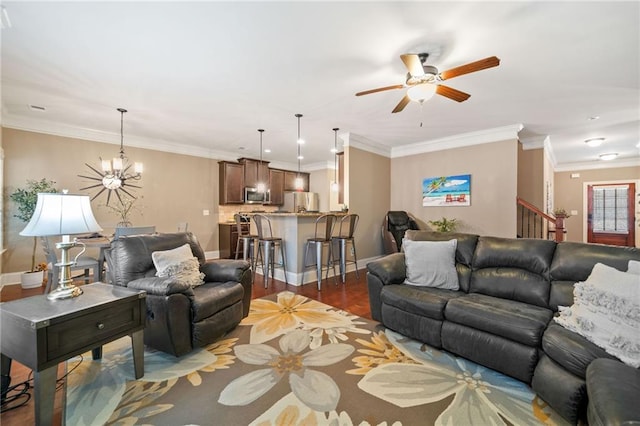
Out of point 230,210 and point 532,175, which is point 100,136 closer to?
point 230,210

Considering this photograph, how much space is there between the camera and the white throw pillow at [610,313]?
1.51 m

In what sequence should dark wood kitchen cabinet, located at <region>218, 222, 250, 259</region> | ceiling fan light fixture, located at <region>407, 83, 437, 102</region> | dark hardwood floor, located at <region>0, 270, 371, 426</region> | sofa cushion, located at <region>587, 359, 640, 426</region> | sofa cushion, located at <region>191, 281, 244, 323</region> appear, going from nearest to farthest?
1. sofa cushion, located at <region>587, 359, 640, 426</region>
2. sofa cushion, located at <region>191, 281, 244, 323</region>
3. ceiling fan light fixture, located at <region>407, 83, 437, 102</region>
4. dark hardwood floor, located at <region>0, 270, 371, 426</region>
5. dark wood kitchen cabinet, located at <region>218, 222, 250, 259</region>

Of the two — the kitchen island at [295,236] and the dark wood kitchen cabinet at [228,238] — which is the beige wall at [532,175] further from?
the dark wood kitchen cabinet at [228,238]

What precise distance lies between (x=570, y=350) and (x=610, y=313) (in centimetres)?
36

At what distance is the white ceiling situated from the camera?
6.78 ft

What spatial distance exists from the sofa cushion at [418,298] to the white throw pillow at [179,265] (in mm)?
1869

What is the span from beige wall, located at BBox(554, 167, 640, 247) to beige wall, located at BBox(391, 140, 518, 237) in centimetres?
524

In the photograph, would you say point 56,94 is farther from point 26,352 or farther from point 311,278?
point 311,278

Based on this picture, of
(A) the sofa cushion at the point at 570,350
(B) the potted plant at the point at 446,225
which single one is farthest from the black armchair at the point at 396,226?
(A) the sofa cushion at the point at 570,350

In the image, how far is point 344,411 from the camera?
5.51 feet

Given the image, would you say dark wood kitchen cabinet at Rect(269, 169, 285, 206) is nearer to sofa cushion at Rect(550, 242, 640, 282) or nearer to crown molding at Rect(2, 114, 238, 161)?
crown molding at Rect(2, 114, 238, 161)

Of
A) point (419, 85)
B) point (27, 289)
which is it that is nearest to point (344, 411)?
point (419, 85)

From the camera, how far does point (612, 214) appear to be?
7691 mm

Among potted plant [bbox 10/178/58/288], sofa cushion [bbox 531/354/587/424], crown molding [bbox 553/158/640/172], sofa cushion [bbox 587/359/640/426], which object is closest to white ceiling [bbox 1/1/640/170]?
potted plant [bbox 10/178/58/288]
